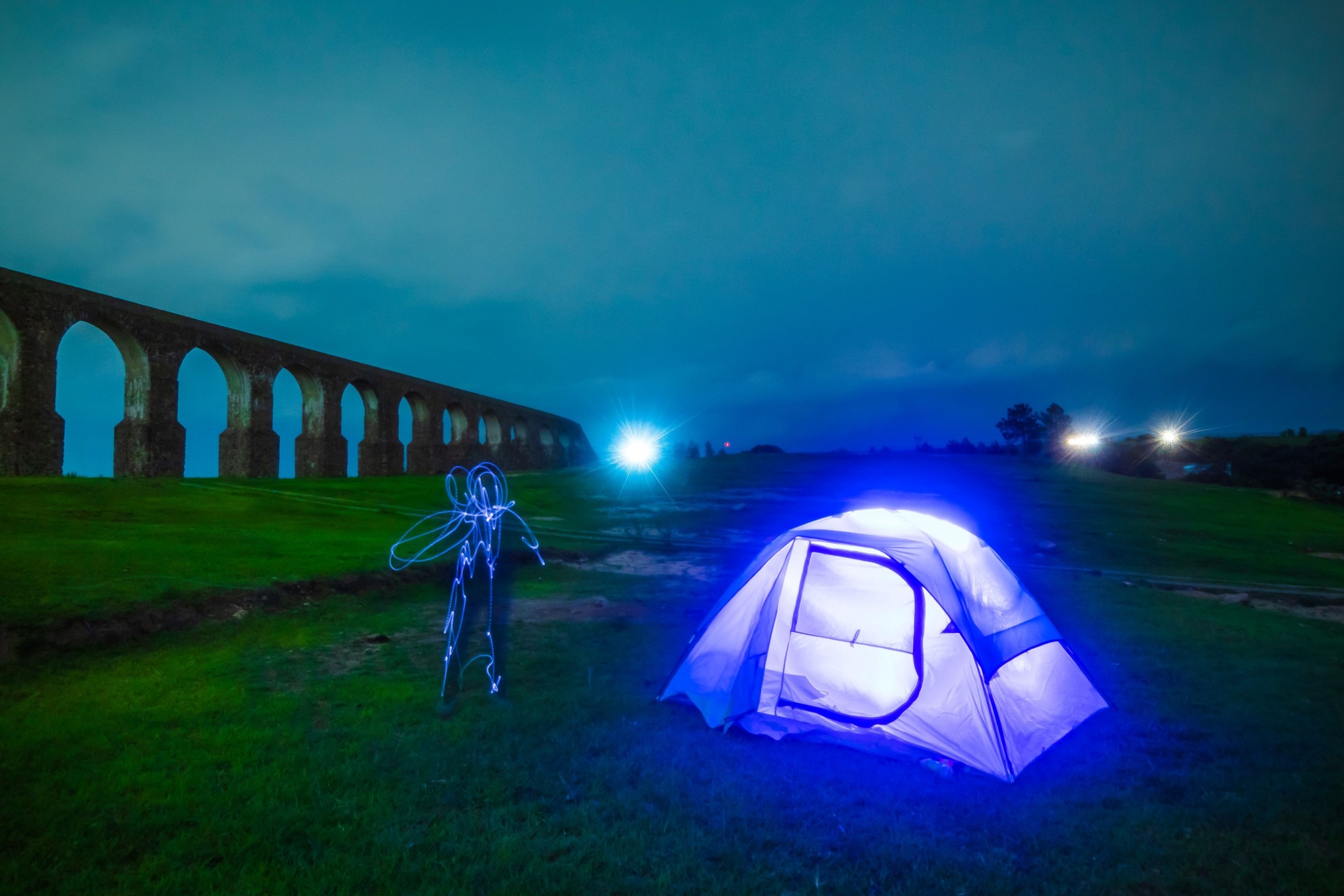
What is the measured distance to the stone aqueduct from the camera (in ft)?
64.7

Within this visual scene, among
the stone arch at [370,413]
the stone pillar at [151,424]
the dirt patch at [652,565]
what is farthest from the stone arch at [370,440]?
the dirt patch at [652,565]

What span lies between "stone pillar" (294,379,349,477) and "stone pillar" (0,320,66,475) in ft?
33.6

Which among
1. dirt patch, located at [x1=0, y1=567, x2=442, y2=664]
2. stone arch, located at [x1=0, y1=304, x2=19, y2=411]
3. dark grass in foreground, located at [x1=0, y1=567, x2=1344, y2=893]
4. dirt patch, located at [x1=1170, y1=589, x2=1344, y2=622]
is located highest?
stone arch, located at [x1=0, y1=304, x2=19, y2=411]

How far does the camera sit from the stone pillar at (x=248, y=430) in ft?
89.1

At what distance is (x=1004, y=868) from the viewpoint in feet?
11.5

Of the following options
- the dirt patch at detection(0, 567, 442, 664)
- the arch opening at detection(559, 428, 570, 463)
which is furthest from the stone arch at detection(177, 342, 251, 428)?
the arch opening at detection(559, 428, 570, 463)

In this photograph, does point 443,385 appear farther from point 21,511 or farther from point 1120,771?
point 1120,771

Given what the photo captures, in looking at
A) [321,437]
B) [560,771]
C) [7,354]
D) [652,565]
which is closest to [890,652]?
[560,771]

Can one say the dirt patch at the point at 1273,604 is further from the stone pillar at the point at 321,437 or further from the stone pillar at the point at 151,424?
the stone pillar at the point at 321,437

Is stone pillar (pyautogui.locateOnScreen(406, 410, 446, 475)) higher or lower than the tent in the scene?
higher

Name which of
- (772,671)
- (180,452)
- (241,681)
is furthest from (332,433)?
(772,671)

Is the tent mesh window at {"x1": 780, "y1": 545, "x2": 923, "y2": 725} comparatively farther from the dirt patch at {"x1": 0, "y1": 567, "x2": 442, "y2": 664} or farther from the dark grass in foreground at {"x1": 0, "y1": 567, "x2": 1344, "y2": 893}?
the dirt patch at {"x1": 0, "y1": 567, "x2": 442, "y2": 664}

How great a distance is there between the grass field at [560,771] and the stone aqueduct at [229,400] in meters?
13.4

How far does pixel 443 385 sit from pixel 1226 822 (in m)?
39.7
